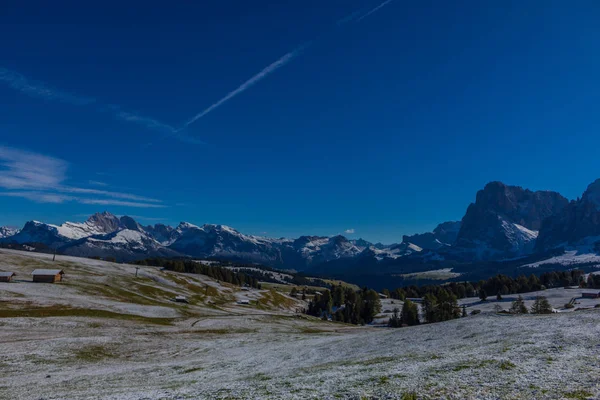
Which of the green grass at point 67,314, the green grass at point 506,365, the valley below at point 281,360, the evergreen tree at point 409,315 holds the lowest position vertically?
the evergreen tree at point 409,315

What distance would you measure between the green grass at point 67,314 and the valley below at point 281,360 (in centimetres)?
37

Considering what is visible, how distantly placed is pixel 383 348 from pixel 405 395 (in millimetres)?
28275

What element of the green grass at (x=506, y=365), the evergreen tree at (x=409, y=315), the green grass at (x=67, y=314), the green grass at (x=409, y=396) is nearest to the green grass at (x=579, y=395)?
the green grass at (x=506, y=365)

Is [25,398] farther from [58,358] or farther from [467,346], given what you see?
[467,346]

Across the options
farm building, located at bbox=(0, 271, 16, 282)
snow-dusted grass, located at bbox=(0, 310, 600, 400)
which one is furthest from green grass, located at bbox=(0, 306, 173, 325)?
farm building, located at bbox=(0, 271, 16, 282)

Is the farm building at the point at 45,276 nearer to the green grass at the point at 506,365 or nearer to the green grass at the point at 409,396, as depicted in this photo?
the green grass at the point at 409,396

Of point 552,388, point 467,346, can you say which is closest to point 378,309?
point 467,346

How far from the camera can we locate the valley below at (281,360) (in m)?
23.4

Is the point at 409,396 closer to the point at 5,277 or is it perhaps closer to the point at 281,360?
the point at 281,360

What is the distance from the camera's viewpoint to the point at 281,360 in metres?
46.1

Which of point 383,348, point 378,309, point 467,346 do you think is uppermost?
point 467,346

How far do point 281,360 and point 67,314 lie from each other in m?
63.8

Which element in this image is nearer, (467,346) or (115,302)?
(467,346)

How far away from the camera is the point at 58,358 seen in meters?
47.0
